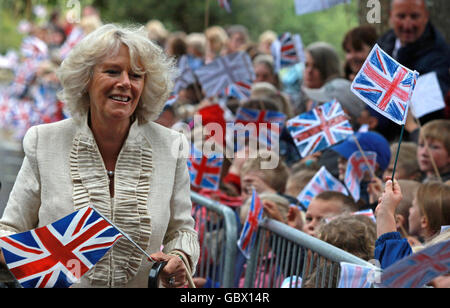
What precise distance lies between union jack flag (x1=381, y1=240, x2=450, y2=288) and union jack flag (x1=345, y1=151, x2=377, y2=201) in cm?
271

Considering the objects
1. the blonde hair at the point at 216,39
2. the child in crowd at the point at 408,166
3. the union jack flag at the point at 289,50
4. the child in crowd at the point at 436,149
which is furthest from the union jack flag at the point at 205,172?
the blonde hair at the point at 216,39

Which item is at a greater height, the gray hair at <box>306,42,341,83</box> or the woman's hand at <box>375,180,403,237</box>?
the gray hair at <box>306,42,341,83</box>

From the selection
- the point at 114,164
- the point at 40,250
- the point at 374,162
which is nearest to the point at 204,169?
the point at 374,162

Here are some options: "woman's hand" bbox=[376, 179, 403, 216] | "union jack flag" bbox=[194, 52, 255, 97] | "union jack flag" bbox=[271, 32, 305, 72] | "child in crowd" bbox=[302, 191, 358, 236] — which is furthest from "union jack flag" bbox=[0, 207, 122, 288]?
"union jack flag" bbox=[271, 32, 305, 72]

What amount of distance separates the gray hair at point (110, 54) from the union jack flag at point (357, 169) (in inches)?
76.0

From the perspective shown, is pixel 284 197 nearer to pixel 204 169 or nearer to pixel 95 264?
pixel 204 169

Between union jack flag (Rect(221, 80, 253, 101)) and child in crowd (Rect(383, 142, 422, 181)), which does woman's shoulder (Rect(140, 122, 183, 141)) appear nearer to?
child in crowd (Rect(383, 142, 422, 181))

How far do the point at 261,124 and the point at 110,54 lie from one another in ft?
10.5

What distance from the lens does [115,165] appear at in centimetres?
360

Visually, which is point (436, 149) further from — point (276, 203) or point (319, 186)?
point (276, 203)

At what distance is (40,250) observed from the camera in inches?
122

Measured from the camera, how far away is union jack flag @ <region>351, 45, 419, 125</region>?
3258mm

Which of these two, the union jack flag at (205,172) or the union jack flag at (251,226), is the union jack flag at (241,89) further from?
the union jack flag at (251,226)

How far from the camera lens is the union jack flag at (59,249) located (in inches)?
121
